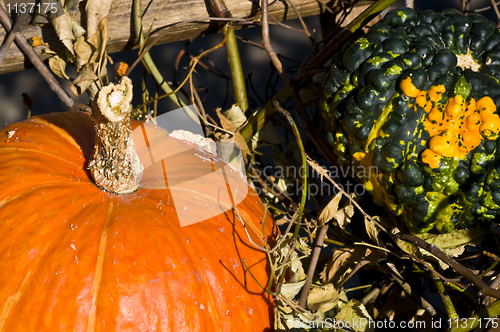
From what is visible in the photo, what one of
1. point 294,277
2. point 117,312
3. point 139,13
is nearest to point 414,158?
point 294,277

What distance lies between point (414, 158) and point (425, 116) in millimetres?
77

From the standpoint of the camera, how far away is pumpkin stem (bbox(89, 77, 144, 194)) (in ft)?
2.02

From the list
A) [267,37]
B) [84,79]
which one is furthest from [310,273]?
[84,79]

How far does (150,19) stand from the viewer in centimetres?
96

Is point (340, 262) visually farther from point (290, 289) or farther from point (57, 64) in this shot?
point (57, 64)

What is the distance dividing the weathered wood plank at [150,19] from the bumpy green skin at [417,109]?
320 millimetres

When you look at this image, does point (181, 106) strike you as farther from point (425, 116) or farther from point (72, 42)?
point (425, 116)

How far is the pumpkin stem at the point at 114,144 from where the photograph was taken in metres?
0.62

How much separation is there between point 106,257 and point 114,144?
0.20 metres

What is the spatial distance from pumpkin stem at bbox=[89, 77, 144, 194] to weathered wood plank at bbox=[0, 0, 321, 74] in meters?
0.36

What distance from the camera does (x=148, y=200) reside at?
72cm

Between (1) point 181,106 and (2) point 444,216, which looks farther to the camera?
(1) point 181,106

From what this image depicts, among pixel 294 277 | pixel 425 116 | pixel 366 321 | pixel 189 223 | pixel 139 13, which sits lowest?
pixel 366 321

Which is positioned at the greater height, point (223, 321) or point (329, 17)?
point (329, 17)
